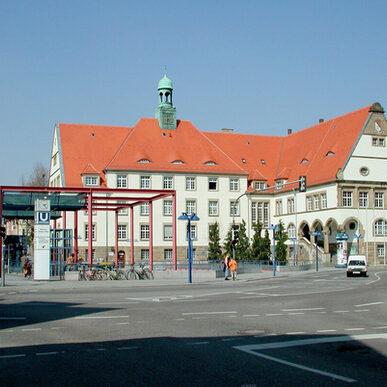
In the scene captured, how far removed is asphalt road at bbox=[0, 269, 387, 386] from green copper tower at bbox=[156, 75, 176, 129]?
61.4m

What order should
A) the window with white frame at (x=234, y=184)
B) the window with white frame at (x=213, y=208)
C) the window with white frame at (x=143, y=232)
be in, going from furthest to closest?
the window with white frame at (x=234, y=184)
the window with white frame at (x=213, y=208)
the window with white frame at (x=143, y=232)

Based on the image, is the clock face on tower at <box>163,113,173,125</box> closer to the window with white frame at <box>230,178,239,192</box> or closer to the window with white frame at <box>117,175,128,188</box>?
the window with white frame at <box>230,178,239,192</box>

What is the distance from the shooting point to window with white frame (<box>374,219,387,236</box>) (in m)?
73.0

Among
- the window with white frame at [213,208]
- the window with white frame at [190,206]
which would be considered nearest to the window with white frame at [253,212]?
the window with white frame at [213,208]

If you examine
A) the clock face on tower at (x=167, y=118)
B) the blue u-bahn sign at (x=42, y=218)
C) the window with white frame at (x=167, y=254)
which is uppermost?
the clock face on tower at (x=167, y=118)

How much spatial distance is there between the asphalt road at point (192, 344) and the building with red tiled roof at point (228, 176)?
52.2 meters

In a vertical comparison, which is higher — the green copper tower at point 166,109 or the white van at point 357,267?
the green copper tower at point 166,109

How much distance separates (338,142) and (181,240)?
21.5 m

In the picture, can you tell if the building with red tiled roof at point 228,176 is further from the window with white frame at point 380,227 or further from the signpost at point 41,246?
the signpost at point 41,246

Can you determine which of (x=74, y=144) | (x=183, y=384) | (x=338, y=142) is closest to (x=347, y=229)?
(x=338, y=142)

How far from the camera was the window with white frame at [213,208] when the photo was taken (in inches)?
3083

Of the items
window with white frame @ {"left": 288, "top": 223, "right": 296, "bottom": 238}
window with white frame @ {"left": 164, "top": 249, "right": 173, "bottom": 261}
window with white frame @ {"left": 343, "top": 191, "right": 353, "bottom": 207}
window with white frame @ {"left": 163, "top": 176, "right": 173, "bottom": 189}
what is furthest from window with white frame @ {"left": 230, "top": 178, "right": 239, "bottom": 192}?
window with white frame @ {"left": 343, "top": 191, "right": 353, "bottom": 207}

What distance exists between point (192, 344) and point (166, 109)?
70344 mm

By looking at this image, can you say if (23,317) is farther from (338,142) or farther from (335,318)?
(338,142)
